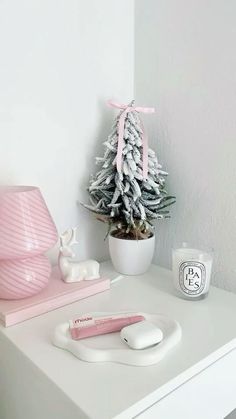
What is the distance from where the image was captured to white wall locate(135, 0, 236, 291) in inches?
27.6

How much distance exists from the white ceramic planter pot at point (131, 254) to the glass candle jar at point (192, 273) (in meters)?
0.10

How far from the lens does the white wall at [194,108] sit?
70cm

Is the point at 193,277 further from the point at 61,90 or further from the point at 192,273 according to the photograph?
the point at 61,90

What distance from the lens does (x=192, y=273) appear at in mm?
671

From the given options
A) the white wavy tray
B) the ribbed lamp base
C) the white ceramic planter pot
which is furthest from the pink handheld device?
the white ceramic planter pot

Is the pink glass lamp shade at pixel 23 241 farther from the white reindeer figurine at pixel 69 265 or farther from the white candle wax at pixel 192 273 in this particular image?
the white candle wax at pixel 192 273

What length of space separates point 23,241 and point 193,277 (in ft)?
1.03

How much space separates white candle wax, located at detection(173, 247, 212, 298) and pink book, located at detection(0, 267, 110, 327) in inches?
5.8

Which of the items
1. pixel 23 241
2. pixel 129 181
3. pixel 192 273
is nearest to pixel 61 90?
pixel 129 181

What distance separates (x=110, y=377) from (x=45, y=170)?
46cm

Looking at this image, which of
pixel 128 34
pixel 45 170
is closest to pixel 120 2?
pixel 128 34

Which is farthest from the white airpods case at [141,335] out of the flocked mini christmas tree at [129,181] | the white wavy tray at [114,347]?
the flocked mini christmas tree at [129,181]

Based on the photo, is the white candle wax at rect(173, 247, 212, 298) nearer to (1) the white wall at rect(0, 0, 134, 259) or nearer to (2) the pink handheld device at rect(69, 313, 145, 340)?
(2) the pink handheld device at rect(69, 313, 145, 340)

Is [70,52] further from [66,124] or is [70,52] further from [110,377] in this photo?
[110,377]
